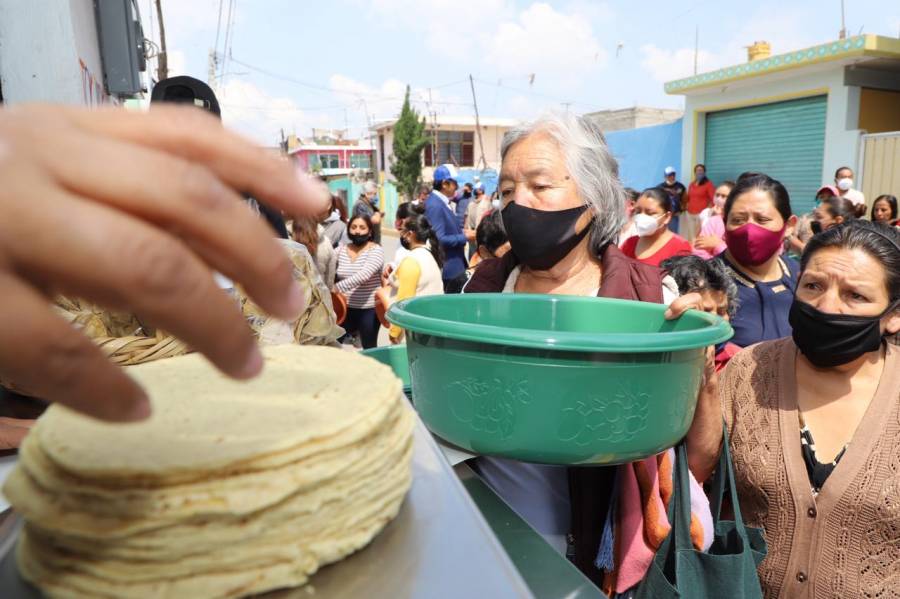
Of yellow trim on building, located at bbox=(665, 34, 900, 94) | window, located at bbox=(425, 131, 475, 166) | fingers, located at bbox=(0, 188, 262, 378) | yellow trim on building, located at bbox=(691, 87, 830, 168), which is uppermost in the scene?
window, located at bbox=(425, 131, 475, 166)

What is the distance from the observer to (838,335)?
6.09 feet

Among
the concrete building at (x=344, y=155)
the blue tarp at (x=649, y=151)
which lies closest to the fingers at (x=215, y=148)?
the blue tarp at (x=649, y=151)

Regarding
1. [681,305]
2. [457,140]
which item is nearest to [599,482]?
[681,305]

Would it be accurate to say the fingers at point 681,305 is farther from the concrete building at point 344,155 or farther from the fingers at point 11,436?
the concrete building at point 344,155

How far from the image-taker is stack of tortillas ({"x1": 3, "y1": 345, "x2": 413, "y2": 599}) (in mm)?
587

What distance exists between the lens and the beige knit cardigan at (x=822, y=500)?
5.59ft

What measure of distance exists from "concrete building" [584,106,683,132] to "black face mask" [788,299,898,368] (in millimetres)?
19603

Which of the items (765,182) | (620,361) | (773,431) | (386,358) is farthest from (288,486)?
(765,182)

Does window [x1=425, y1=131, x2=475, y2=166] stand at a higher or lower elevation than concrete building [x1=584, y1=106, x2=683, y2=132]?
higher

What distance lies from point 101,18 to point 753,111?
494 inches

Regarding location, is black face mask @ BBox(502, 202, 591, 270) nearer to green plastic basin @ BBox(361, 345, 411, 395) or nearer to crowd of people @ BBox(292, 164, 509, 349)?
green plastic basin @ BBox(361, 345, 411, 395)

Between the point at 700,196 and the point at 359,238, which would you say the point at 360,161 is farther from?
the point at 359,238

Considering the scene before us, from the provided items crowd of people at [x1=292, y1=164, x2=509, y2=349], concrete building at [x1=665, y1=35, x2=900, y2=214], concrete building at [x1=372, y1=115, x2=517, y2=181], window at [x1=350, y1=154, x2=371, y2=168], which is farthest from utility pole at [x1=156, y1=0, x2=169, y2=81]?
window at [x1=350, y1=154, x2=371, y2=168]

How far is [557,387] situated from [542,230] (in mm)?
879
